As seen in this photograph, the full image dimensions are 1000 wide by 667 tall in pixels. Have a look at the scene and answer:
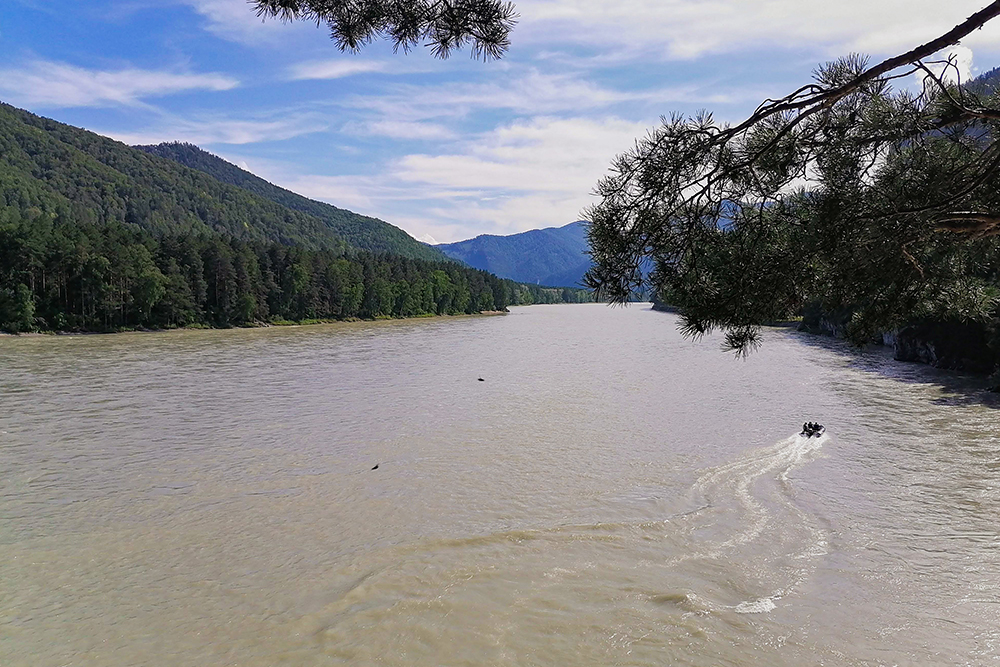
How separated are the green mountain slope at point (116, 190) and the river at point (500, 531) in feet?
394

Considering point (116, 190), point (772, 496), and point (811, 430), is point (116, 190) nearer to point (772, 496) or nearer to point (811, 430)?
point (811, 430)

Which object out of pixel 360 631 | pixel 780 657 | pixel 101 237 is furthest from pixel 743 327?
pixel 101 237

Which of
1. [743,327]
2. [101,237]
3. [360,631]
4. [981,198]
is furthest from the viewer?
[101,237]

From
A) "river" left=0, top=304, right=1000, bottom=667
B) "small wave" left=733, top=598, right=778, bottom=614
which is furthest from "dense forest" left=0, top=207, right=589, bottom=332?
"small wave" left=733, top=598, right=778, bottom=614

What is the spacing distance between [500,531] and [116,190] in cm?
17838

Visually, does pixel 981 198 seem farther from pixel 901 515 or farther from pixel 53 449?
pixel 53 449

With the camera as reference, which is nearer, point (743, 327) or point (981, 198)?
point (981, 198)

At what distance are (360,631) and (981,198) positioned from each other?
821cm

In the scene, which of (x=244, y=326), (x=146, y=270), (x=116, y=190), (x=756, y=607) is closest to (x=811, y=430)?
(x=756, y=607)

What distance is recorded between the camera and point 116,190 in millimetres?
157750

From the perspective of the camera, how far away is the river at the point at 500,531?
8078 mm

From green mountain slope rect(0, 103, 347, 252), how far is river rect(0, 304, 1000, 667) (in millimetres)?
120043

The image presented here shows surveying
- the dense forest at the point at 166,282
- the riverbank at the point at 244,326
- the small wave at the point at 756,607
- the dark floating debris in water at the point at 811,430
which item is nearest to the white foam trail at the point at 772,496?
the small wave at the point at 756,607

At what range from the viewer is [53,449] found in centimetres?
1681
